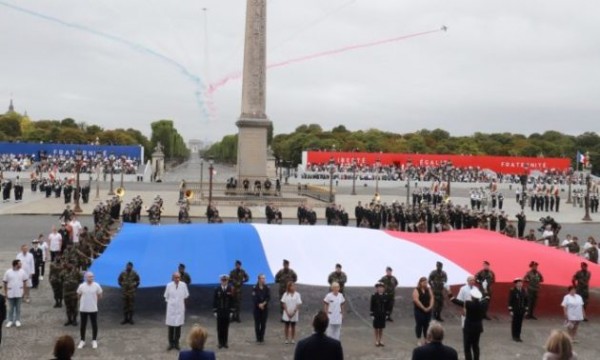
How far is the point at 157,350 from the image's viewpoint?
35.3ft

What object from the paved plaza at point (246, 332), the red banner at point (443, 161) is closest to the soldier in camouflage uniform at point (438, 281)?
the paved plaza at point (246, 332)

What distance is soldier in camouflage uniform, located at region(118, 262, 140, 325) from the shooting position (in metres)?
12.5

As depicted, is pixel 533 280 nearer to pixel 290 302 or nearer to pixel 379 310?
pixel 379 310

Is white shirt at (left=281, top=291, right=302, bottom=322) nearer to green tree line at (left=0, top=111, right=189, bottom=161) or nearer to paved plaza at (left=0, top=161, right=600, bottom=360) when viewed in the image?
paved plaza at (left=0, top=161, right=600, bottom=360)

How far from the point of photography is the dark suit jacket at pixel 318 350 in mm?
5738

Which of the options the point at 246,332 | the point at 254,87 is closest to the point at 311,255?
the point at 246,332

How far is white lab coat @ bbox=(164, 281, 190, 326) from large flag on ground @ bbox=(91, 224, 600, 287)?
7.28ft

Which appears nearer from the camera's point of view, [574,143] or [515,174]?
[515,174]

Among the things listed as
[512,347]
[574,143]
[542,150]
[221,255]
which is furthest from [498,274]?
[574,143]

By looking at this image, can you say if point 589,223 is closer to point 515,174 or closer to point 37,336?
point 37,336

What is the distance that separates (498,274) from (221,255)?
628cm

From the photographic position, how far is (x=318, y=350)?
5.75m

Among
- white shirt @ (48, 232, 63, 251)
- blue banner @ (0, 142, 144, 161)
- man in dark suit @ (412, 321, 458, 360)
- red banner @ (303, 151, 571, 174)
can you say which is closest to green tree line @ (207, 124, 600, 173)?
red banner @ (303, 151, 571, 174)

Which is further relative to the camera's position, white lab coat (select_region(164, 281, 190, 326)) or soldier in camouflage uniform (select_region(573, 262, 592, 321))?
soldier in camouflage uniform (select_region(573, 262, 592, 321))
